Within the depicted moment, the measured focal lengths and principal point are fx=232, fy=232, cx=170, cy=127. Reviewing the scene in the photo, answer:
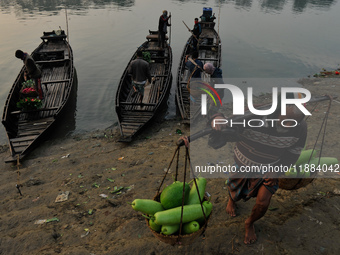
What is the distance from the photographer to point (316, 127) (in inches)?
308

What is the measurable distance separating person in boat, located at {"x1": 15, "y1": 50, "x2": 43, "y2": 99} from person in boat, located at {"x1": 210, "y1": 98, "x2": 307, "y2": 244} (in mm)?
8567

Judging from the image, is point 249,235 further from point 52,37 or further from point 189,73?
point 52,37

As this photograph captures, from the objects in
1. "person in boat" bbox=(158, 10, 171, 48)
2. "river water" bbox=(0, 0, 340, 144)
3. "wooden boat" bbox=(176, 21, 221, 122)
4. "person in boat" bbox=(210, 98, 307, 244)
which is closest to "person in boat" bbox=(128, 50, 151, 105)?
"wooden boat" bbox=(176, 21, 221, 122)

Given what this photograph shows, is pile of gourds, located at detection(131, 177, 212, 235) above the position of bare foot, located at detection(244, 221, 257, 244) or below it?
above

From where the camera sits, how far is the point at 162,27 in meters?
13.0

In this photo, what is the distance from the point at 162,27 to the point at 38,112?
26.0 ft

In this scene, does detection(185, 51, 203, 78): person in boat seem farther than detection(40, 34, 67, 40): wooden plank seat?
No

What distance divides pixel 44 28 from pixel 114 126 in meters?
19.5

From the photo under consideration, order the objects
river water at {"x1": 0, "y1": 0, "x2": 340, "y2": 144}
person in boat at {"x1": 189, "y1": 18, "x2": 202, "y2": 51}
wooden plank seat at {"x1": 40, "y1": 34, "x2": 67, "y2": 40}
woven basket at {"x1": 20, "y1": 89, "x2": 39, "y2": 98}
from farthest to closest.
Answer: river water at {"x1": 0, "y1": 0, "x2": 340, "y2": 144} < wooden plank seat at {"x1": 40, "y1": 34, "x2": 67, "y2": 40} < person in boat at {"x1": 189, "y1": 18, "x2": 202, "y2": 51} < woven basket at {"x1": 20, "y1": 89, "x2": 39, "y2": 98}

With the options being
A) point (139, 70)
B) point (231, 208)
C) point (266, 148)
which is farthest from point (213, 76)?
point (266, 148)

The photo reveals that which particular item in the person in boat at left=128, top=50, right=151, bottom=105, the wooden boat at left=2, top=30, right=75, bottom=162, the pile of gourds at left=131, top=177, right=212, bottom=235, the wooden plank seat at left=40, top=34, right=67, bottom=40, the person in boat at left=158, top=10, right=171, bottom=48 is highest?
the person in boat at left=158, top=10, right=171, bottom=48

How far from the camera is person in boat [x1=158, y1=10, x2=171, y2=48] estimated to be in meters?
12.7

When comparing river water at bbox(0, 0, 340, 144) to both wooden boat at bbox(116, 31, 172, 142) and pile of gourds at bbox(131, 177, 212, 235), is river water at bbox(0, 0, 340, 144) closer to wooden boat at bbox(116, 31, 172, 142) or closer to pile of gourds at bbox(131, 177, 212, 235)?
wooden boat at bbox(116, 31, 172, 142)

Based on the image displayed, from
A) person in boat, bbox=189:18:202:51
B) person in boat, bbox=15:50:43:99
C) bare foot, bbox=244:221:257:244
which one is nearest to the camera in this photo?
bare foot, bbox=244:221:257:244
